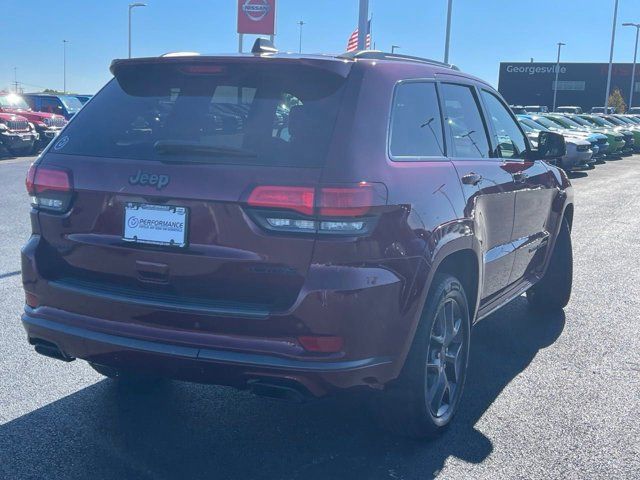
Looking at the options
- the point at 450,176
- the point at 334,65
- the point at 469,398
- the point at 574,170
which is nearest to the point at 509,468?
the point at 469,398

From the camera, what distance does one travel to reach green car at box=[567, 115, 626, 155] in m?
30.0

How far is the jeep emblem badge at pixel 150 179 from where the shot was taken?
346cm

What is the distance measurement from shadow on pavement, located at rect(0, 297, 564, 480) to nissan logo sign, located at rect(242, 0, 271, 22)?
891 inches

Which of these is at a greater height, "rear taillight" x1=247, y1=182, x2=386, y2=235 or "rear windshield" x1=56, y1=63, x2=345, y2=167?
"rear windshield" x1=56, y1=63, x2=345, y2=167

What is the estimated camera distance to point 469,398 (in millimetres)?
4738

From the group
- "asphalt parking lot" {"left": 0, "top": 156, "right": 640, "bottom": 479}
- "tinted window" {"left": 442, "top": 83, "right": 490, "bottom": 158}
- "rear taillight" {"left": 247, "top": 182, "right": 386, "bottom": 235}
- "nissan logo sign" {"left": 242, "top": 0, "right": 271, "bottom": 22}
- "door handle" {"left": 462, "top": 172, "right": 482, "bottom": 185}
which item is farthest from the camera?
"nissan logo sign" {"left": 242, "top": 0, "right": 271, "bottom": 22}

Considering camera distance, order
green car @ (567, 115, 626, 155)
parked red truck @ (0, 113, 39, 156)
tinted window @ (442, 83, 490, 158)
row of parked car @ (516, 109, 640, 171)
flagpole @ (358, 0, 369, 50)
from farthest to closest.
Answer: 1. green car @ (567, 115, 626, 155)
2. row of parked car @ (516, 109, 640, 171)
3. parked red truck @ (0, 113, 39, 156)
4. flagpole @ (358, 0, 369, 50)
5. tinted window @ (442, 83, 490, 158)

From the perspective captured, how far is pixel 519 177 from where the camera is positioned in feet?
17.4

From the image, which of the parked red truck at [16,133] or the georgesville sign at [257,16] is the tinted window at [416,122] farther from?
the georgesville sign at [257,16]

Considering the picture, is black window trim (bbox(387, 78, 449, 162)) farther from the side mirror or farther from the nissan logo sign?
the nissan logo sign

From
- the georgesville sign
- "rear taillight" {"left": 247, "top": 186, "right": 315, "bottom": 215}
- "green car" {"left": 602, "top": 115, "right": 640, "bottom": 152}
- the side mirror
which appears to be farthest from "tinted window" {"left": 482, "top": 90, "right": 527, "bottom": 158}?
"green car" {"left": 602, "top": 115, "right": 640, "bottom": 152}

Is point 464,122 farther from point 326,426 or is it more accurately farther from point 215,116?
point 326,426

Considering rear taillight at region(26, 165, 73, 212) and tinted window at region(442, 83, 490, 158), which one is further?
tinted window at region(442, 83, 490, 158)

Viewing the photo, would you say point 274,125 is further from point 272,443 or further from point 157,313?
point 272,443
